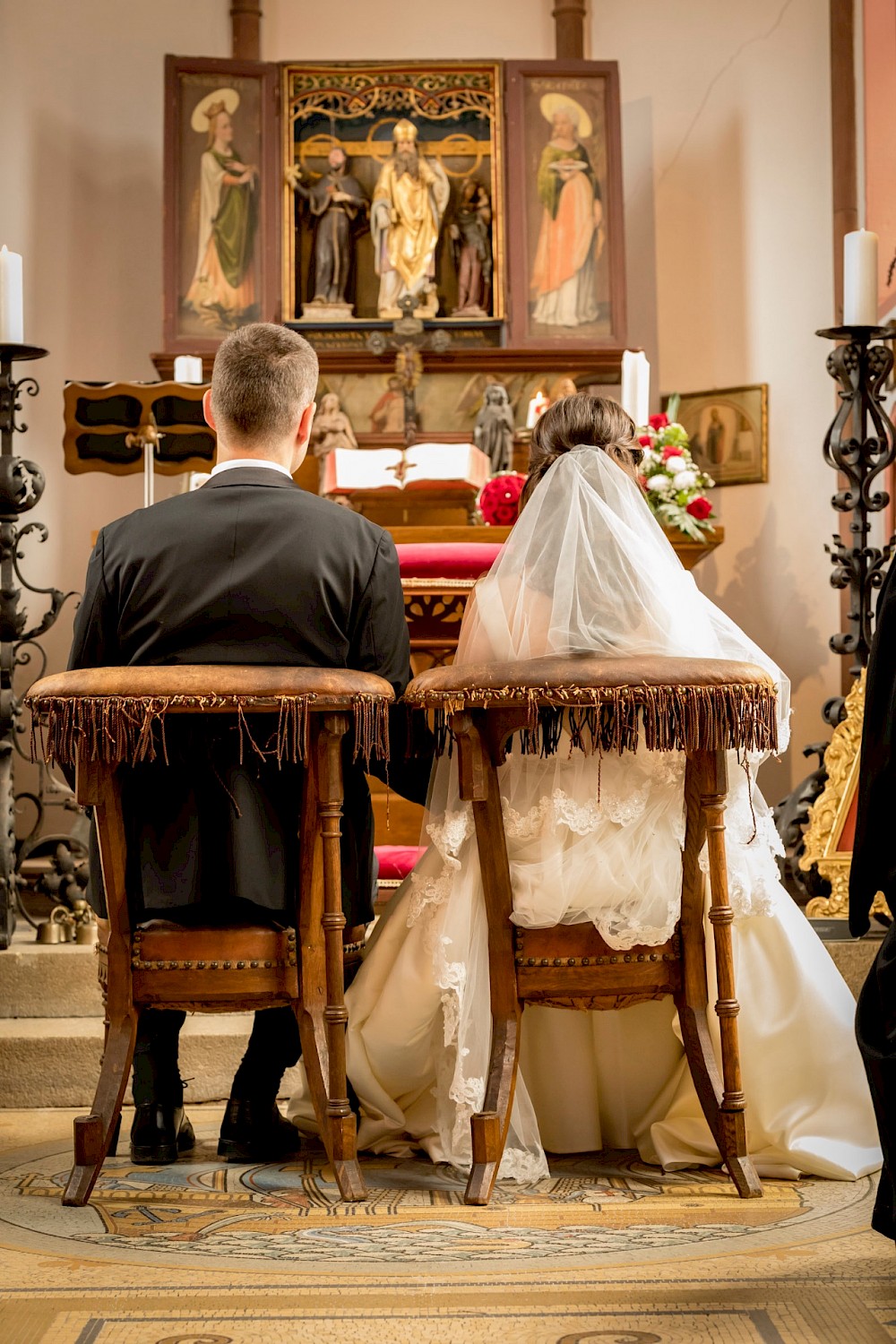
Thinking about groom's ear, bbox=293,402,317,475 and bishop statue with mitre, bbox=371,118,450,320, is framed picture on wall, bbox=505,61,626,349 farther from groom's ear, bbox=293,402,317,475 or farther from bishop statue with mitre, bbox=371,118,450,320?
groom's ear, bbox=293,402,317,475

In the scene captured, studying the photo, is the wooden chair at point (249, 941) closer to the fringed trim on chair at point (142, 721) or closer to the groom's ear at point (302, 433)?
the fringed trim on chair at point (142, 721)

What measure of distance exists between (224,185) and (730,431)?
2.94 m

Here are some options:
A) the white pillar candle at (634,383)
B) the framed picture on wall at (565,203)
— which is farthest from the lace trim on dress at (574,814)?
the framed picture on wall at (565,203)

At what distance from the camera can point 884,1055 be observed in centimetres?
236

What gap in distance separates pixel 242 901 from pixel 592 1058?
897 millimetres

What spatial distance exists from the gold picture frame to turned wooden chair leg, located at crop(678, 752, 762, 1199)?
164cm

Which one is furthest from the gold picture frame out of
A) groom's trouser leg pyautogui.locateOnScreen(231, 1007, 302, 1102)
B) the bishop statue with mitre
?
the bishop statue with mitre

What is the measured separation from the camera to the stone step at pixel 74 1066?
13.2 feet

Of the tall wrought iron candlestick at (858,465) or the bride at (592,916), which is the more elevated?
the tall wrought iron candlestick at (858,465)

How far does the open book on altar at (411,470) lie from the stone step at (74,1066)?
9.75 ft

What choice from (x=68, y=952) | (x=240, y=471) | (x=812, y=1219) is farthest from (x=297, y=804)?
(x=68, y=952)

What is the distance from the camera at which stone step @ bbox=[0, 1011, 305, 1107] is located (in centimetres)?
402

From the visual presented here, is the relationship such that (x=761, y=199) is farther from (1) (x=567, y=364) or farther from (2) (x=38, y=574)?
(2) (x=38, y=574)

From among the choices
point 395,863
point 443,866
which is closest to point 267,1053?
point 443,866
